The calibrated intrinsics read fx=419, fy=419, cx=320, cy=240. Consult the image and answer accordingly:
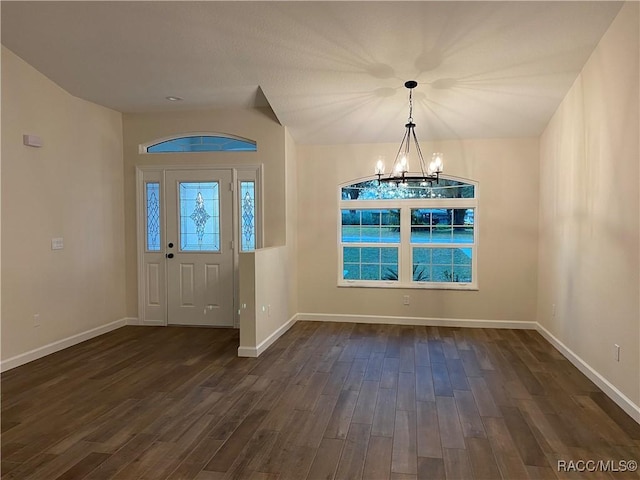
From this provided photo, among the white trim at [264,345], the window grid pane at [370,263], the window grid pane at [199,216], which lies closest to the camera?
the white trim at [264,345]

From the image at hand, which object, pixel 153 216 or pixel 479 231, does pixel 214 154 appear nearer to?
pixel 153 216

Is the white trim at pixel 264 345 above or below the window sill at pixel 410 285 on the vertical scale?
below

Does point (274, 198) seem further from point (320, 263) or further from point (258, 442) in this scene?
point (258, 442)

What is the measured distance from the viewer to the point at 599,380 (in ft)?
11.6

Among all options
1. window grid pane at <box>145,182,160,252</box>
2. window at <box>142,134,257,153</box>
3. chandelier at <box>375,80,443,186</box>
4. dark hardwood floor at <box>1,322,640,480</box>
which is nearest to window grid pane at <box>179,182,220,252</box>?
window grid pane at <box>145,182,160,252</box>

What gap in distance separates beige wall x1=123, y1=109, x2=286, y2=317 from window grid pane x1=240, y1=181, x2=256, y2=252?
207 mm

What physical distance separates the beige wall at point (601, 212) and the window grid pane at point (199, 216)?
421 centimetres

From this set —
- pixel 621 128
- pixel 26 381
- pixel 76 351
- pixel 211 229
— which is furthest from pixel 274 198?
pixel 621 128

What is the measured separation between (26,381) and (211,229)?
269 cm

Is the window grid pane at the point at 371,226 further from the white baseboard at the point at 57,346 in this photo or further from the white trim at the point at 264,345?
the white baseboard at the point at 57,346

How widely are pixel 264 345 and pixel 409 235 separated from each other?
2.57m

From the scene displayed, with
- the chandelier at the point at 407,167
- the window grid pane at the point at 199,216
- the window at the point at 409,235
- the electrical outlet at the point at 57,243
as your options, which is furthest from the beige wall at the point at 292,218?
the electrical outlet at the point at 57,243

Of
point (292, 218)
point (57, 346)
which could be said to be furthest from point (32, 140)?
point (292, 218)

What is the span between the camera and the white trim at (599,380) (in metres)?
3.00
